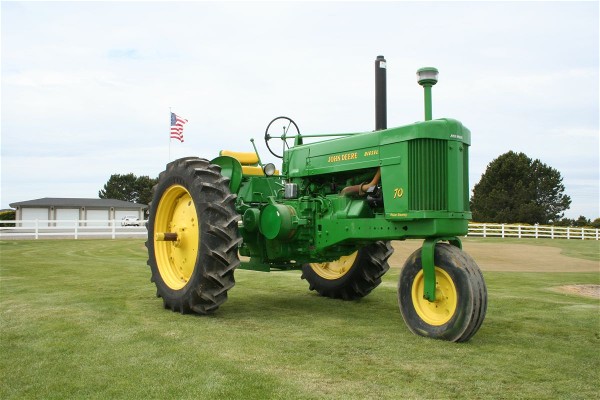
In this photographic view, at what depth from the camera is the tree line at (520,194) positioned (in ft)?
176

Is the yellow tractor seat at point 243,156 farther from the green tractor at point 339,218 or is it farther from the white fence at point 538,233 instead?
the white fence at point 538,233

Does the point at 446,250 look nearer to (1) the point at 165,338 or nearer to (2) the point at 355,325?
(2) the point at 355,325

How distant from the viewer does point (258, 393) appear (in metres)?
3.74

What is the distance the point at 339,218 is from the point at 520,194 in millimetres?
52162

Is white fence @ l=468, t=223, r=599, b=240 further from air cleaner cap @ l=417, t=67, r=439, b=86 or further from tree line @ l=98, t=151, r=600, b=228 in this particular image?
air cleaner cap @ l=417, t=67, r=439, b=86

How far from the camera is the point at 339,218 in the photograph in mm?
6578

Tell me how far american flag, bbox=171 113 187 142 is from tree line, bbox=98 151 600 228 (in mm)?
36200

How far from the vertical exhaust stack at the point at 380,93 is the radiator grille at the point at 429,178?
95cm

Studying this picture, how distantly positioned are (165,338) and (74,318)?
1.47 meters

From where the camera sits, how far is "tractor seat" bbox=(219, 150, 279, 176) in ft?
26.6

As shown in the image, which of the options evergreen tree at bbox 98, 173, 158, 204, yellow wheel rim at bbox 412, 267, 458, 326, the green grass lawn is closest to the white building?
evergreen tree at bbox 98, 173, 158, 204

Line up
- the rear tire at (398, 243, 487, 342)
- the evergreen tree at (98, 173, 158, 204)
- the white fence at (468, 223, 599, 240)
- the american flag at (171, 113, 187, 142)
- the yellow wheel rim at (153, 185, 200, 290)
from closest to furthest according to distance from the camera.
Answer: the rear tire at (398, 243, 487, 342), the yellow wheel rim at (153, 185, 200, 290), the american flag at (171, 113, 187, 142), the white fence at (468, 223, 599, 240), the evergreen tree at (98, 173, 158, 204)

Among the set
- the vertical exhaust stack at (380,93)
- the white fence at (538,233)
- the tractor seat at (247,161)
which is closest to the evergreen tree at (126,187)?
the white fence at (538,233)

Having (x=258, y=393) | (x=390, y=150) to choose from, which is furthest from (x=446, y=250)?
(x=258, y=393)
